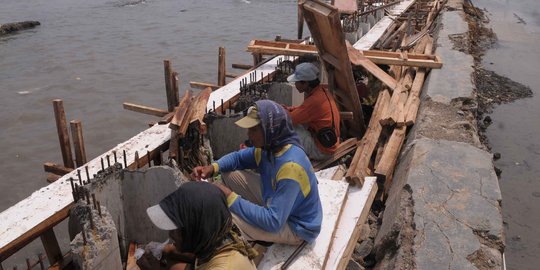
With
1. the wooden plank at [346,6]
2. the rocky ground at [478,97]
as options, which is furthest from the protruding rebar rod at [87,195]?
the wooden plank at [346,6]

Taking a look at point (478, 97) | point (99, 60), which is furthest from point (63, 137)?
point (99, 60)

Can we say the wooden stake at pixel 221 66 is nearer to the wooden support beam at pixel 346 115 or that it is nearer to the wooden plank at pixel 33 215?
the wooden support beam at pixel 346 115

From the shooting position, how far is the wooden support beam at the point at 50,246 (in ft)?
14.6

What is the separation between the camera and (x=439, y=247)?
12.6ft

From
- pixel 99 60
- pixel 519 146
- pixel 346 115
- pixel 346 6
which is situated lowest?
pixel 519 146

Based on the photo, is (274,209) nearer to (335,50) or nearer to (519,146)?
(335,50)

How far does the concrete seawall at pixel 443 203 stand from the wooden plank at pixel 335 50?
117 centimetres

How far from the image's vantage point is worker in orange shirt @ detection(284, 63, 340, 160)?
5738 millimetres

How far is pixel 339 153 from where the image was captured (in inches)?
257

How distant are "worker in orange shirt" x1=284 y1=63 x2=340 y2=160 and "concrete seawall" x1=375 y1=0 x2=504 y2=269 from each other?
1015 mm

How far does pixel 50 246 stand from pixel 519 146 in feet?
26.1

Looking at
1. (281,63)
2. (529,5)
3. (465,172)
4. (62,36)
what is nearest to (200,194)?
(465,172)

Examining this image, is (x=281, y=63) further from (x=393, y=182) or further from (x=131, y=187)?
(x=131, y=187)

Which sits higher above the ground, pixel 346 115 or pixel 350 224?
pixel 346 115
